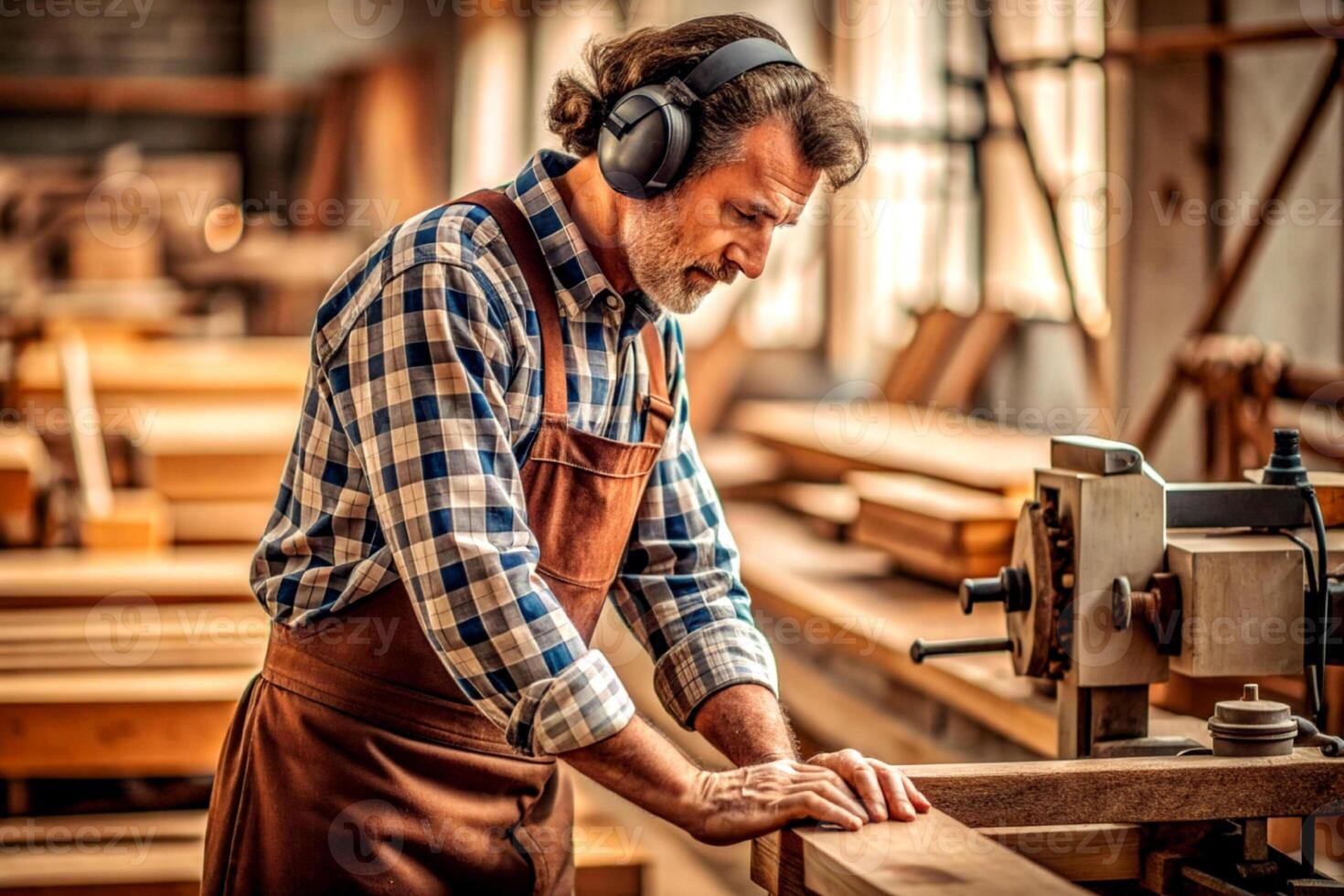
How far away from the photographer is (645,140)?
5.80 ft

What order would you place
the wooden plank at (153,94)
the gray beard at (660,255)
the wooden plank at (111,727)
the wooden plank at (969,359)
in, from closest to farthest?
1. the gray beard at (660,255)
2. the wooden plank at (111,727)
3. the wooden plank at (969,359)
4. the wooden plank at (153,94)

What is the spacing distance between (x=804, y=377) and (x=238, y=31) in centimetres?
465

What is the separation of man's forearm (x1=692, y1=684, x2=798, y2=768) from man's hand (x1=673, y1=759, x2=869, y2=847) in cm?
25

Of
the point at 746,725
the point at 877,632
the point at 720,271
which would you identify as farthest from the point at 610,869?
the point at 720,271

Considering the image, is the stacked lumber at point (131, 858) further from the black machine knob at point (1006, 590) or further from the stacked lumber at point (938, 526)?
the black machine knob at point (1006, 590)

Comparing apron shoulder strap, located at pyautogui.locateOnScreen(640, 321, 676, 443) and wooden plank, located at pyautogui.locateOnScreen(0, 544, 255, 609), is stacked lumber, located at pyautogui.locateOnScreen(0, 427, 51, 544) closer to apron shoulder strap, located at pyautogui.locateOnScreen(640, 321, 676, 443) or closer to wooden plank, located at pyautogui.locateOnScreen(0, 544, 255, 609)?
wooden plank, located at pyautogui.locateOnScreen(0, 544, 255, 609)

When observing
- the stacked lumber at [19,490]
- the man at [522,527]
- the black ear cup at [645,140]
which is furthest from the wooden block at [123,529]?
the black ear cup at [645,140]

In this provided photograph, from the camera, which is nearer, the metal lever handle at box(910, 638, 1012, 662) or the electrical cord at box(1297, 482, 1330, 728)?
the electrical cord at box(1297, 482, 1330, 728)

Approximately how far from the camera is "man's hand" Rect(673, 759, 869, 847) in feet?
5.26

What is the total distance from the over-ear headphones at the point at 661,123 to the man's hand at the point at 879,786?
671 mm

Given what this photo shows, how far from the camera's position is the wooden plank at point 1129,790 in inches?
69.2

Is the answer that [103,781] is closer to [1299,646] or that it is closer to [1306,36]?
[1299,646]

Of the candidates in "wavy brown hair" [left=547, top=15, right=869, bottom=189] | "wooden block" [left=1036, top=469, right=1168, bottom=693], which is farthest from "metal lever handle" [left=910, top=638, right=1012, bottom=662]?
"wavy brown hair" [left=547, top=15, right=869, bottom=189]

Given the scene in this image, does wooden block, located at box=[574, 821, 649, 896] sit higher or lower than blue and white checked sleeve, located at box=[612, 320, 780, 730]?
lower
